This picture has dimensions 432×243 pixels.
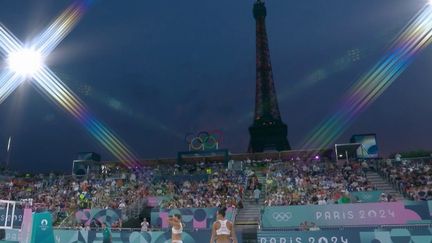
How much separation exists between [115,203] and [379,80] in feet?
145

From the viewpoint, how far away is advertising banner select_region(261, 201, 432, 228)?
2028cm

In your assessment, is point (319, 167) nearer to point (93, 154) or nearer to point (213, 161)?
point (213, 161)

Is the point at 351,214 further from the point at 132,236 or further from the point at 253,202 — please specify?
the point at 132,236

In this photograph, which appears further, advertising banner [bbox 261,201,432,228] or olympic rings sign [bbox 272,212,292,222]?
olympic rings sign [bbox 272,212,292,222]

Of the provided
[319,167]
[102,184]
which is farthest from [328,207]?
[102,184]

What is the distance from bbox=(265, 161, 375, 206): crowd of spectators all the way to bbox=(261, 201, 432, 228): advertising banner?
3.94 ft

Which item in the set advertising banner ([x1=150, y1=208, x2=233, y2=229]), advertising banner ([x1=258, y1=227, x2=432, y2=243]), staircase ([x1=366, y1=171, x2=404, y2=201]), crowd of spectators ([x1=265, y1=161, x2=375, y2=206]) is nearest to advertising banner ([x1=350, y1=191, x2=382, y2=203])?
crowd of spectators ([x1=265, y1=161, x2=375, y2=206])

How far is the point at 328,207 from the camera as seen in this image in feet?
69.4

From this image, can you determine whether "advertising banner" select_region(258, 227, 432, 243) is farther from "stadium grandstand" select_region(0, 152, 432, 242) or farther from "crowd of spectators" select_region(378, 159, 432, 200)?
"crowd of spectators" select_region(378, 159, 432, 200)

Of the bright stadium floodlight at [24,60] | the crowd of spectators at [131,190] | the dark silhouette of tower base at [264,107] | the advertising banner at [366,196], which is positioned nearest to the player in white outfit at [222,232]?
the crowd of spectators at [131,190]

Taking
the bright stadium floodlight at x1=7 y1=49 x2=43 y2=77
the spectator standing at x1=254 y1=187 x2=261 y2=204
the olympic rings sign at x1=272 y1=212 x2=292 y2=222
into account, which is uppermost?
the bright stadium floodlight at x1=7 y1=49 x2=43 y2=77

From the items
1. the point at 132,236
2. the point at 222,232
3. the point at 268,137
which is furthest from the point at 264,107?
the point at 222,232

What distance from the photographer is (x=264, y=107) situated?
73688 millimetres

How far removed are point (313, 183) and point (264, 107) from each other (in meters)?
47.2
